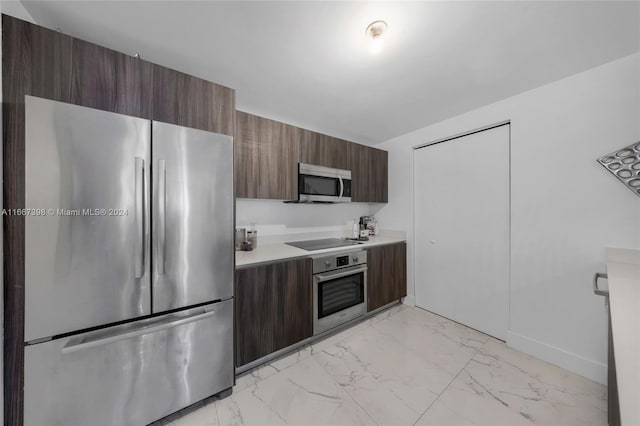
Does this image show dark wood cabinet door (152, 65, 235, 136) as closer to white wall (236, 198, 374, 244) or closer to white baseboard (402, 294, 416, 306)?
white wall (236, 198, 374, 244)

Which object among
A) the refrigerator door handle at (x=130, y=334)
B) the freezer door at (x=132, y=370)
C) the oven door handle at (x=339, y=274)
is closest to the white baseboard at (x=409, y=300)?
the oven door handle at (x=339, y=274)

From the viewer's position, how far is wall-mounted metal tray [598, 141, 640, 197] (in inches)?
59.4

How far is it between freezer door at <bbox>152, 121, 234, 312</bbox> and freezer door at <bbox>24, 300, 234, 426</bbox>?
0.14 m

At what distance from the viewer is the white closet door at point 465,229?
2.20m

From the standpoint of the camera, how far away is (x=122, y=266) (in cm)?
122

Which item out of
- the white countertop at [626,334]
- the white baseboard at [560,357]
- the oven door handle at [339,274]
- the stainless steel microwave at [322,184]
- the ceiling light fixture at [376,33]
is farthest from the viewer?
the stainless steel microwave at [322,184]

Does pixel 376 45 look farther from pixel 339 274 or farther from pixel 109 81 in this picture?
pixel 339 274

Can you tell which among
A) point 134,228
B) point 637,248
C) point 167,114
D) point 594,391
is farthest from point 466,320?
point 167,114

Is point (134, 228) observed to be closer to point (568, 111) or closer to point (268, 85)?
point (268, 85)

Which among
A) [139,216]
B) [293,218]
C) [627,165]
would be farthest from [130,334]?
[627,165]

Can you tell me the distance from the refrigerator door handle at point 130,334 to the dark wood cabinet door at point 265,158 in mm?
968

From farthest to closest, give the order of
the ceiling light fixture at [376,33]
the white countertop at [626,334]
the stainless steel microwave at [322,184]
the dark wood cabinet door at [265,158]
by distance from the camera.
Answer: the stainless steel microwave at [322,184] → the dark wood cabinet door at [265,158] → the ceiling light fixture at [376,33] → the white countertop at [626,334]

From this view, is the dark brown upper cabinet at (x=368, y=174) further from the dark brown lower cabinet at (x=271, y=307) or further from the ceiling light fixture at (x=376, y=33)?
the ceiling light fixture at (x=376, y=33)

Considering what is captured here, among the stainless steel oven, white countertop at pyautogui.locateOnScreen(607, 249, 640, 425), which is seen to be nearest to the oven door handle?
the stainless steel oven
